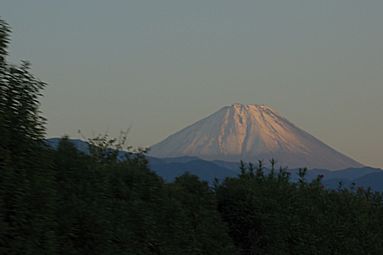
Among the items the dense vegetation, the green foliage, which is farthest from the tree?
the green foliage

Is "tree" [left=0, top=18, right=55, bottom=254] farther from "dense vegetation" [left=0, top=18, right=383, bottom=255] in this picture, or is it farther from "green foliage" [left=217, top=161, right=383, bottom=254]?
"green foliage" [left=217, top=161, right=383, bottom=254]

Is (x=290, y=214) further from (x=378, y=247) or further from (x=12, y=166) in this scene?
(x=12, y=166)

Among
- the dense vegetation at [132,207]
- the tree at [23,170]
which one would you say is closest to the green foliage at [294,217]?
the dense vegetation at [132,207]

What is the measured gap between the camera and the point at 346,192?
25766 mm

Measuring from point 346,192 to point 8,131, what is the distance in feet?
56.8

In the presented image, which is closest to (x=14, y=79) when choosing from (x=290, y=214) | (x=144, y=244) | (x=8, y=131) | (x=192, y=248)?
(x=8, y=131)

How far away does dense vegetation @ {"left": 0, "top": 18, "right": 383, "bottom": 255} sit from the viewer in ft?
31.2

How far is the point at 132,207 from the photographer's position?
12.5 meters

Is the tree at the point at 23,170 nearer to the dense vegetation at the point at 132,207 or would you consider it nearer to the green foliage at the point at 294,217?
the dense vegetation at the point at 132,207

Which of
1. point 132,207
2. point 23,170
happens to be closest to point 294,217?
point 132,207

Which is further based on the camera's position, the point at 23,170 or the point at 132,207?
the point at 132,207

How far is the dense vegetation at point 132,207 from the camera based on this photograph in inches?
375

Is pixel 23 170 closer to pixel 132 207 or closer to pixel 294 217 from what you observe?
pixel 132 207

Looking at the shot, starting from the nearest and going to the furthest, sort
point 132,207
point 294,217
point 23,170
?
1. point 23,170
2. point 132,207
3. point 294,217
